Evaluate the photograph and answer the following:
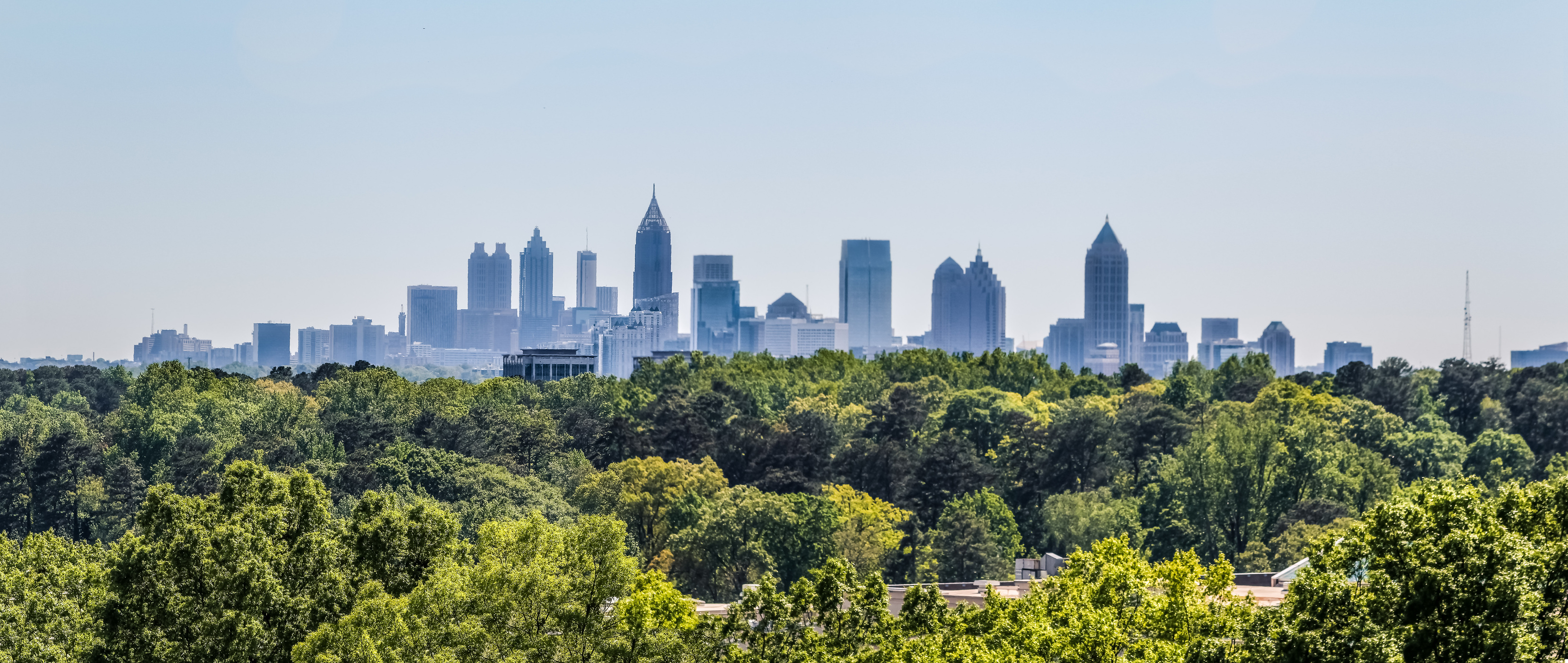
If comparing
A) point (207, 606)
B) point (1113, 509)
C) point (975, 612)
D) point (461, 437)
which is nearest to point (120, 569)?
point (207, 606)

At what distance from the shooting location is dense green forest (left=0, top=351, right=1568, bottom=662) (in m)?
22.9

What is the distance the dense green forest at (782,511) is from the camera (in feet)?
75.3

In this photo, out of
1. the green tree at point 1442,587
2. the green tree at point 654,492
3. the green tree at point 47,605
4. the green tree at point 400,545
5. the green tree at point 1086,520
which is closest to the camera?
the green tree at point 1442,587

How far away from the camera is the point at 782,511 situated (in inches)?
2586

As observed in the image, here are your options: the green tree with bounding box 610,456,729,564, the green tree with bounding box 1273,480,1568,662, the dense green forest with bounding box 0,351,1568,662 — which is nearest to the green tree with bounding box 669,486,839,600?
the dense green forest with bounding box 0,351,1568,662

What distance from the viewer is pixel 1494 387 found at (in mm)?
94250

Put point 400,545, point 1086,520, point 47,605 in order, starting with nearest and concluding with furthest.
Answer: point 47,605 < point 400,545 < point 1086,520

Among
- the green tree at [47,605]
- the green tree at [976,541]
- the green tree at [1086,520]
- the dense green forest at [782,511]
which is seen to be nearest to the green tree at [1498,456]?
the dense green forest at [782,511]

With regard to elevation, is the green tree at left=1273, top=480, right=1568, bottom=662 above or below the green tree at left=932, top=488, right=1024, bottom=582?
above

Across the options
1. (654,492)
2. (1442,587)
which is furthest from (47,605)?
(654,492)

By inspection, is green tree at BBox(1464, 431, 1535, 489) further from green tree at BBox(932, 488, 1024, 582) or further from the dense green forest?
green tree at BBox(932, 488, 1024, 582)

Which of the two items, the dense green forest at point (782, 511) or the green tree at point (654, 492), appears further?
the green tree at point (654, 492)

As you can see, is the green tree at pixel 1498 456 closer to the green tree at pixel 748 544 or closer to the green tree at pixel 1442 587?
the green tree at pixel 748 544

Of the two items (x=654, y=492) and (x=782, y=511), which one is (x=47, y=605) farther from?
(x=654, y=492)
